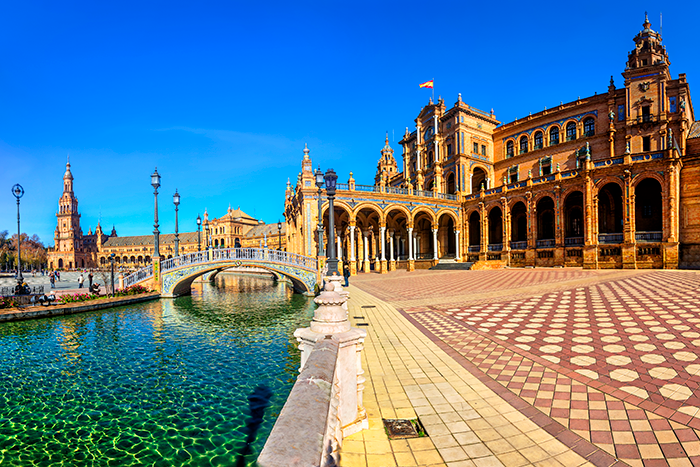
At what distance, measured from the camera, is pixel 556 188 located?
30.2m

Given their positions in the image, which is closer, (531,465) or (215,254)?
(531,465)

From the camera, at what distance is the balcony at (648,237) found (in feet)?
82.5

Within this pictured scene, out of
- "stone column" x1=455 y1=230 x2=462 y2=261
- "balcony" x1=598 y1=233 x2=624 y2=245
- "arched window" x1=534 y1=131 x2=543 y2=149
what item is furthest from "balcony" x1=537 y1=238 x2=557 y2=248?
"arched window" x1=534 y1=131 x2=543 y2=149

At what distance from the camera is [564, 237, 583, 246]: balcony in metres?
29.5

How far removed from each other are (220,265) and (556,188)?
29.0 m

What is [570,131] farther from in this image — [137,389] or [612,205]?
[137,389]

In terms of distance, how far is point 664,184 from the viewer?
986 inches

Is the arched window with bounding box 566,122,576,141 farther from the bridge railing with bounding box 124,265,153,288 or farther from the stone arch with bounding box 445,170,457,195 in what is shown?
the bridge railing with bounding box 124,265,153,288

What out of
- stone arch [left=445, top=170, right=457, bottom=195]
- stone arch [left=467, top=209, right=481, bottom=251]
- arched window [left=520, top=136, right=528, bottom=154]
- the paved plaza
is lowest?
the paved plaza

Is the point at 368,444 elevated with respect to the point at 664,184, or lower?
lower

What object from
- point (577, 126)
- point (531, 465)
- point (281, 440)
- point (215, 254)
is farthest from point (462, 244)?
point (281, 440)

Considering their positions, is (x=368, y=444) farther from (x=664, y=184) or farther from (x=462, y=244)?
(x=462, y=244)

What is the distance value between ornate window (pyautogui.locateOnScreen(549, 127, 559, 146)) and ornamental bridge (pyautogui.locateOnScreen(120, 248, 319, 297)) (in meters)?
32.3

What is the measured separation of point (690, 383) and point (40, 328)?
1919 centimetres
